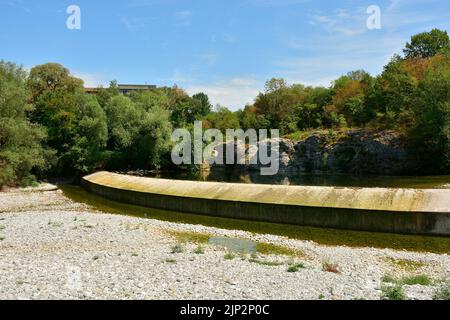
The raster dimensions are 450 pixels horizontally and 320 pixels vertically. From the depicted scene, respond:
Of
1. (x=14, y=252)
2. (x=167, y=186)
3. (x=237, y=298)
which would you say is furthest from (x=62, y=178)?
(x=237, y=298)

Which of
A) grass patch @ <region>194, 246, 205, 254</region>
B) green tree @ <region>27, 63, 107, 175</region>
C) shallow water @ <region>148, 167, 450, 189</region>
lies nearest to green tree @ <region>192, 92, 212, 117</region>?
shallow water @ <region>148, 167, 450, 189</region>

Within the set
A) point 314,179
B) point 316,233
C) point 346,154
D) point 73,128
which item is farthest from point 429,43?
point 316,233

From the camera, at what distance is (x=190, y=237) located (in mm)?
21641

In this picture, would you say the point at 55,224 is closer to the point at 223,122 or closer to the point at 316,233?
the point at 316,233

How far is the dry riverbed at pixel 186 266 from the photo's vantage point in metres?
11.8

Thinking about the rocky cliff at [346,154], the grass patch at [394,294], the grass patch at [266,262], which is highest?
the rocky cliff at [346,154]

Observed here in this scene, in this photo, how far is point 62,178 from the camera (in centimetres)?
6106

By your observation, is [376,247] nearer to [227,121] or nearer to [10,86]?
[10,86]

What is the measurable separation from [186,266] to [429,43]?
8832 centimetres

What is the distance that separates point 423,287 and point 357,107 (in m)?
68.7

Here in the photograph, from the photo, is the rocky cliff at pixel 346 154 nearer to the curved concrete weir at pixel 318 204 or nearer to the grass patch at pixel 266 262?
the curved concrete weir at pixel 318 204

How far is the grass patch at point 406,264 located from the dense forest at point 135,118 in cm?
3706

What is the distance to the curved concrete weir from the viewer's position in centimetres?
2134

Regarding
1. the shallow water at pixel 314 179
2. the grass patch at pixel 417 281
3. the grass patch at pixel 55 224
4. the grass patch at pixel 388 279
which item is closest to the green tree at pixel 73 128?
the shallow water at pixel 314 179
